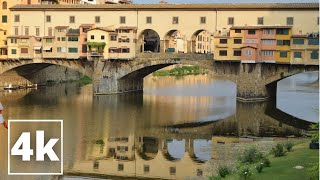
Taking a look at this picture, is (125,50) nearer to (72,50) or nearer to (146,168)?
(72,50)

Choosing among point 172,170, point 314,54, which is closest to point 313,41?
point 314,54

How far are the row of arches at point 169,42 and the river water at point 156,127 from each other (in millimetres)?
4549

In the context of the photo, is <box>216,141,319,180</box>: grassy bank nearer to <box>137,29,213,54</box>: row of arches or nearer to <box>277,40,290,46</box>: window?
<box>277,40,290,46</box>: window

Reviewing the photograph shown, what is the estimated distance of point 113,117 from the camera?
37.6 metres

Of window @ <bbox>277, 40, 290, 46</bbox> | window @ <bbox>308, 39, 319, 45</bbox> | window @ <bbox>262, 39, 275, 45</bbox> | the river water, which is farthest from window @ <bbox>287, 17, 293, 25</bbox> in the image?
the river water

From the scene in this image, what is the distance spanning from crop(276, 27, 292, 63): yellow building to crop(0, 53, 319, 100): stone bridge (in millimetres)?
688

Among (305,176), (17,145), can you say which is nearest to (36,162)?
(17,145)

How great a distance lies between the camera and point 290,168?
1855 cm

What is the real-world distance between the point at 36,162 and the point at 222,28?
29.4 metres

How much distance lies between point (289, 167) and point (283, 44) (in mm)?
29371

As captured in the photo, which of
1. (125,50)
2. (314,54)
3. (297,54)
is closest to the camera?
(314,54)

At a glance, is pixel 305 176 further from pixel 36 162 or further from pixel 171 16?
pixel 171 16

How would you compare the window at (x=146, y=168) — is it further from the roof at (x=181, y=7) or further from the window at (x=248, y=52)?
the roof at (x=181, y=7)

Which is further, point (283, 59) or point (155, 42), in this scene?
point (155, 42)
